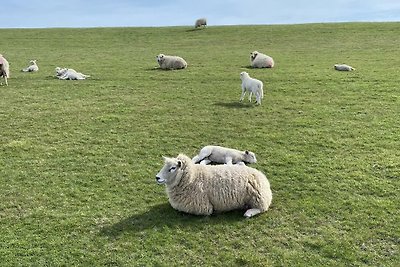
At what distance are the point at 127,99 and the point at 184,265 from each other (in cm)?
1158

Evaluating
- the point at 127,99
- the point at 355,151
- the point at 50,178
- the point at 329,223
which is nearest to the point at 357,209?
the point at 329,223

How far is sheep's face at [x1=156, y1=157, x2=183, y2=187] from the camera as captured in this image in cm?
831

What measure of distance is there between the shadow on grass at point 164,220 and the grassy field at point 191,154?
37mm

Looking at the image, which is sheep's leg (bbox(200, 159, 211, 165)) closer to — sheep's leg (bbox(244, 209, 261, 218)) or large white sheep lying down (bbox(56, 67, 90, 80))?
sheep's leg (bbox(244, 209, 261, 218))

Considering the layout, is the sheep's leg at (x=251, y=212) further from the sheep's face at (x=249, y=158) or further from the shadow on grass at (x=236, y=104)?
the shadow on grass at (x=236, y=104)

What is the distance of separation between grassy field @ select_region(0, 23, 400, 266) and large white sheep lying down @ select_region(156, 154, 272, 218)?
25cm

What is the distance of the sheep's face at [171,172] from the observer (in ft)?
27.3

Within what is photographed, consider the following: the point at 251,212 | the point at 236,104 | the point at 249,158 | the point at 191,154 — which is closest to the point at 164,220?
the point at 251,212

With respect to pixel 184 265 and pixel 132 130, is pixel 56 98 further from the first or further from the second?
pixel 184 265

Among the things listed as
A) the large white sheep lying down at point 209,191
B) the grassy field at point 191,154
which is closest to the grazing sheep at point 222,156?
the grassy field at point 191,154

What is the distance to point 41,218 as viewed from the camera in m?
8.35

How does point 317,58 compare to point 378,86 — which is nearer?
point 378,86

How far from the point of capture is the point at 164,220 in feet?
26.9

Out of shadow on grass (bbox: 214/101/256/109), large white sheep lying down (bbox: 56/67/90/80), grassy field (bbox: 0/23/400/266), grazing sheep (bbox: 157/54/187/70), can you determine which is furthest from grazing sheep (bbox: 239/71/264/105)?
large white sheep lying down (bbox: 56/67/90/80)
